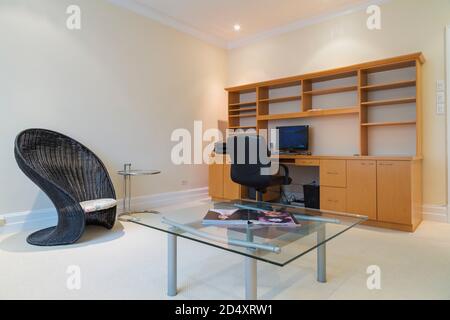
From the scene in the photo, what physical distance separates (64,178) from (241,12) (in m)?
3.39

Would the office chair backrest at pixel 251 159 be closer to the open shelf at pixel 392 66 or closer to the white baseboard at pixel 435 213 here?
the open shelf at pixel 392 66

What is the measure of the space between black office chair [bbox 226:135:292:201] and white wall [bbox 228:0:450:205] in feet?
4.89

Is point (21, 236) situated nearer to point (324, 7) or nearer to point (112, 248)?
point (112, 248)

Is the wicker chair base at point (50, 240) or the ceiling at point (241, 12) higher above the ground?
the ceiling at point (241, 12)

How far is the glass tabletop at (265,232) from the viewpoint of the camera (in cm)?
140

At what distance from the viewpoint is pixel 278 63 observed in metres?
4.86

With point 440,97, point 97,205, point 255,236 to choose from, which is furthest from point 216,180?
point 440,97

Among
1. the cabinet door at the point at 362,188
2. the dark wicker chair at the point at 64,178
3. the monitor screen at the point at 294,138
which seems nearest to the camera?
the dark wicker chair at the point at 64,178

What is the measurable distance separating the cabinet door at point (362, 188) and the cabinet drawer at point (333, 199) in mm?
61

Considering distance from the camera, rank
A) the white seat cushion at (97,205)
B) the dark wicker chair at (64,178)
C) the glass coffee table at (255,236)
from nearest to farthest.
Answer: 1. the glass coffee table at (255,236)
2. the dark wicker chair at (64,178)
3. the white seat cushion at (97,205)

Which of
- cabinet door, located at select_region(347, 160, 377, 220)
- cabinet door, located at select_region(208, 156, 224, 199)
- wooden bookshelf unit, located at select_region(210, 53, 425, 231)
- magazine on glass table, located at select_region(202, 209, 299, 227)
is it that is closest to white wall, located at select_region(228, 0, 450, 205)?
wooden bookshelf unit, located at select_region(210, 53, 425, 231)

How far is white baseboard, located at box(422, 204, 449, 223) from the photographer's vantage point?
3390mm

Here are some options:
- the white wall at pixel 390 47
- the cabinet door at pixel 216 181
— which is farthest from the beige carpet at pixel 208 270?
the cabinet door at pixel 216 181

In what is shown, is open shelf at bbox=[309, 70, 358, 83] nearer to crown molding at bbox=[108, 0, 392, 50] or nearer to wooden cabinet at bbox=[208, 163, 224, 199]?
crown molding at bbox=[108, 0, 392, 50]
